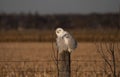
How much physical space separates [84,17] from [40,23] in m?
11.3

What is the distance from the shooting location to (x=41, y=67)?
15789 mm

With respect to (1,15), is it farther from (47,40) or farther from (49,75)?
(49,75)

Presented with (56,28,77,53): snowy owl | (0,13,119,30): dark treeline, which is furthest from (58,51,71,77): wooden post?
(0,13,119,30): dark treeline

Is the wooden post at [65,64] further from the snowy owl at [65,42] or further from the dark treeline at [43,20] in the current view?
the dark treeline at [43,20]

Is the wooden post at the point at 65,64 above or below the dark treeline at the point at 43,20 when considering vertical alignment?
below

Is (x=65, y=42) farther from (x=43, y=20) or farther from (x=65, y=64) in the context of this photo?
(x=43, y=20)

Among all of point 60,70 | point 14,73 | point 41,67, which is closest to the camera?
point 60,70

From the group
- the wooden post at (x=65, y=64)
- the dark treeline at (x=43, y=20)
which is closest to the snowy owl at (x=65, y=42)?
the wooden post at (x=65, y=64)

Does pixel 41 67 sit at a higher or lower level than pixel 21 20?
lower

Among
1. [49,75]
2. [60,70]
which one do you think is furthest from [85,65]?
[60,70]

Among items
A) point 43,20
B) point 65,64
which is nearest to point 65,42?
point 65,64

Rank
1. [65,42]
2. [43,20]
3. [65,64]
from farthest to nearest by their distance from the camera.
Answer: [43,20] → [65,42] → [65,64]

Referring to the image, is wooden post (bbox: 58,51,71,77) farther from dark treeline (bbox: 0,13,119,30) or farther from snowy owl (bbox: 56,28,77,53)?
dark treeline (bbox: 0,13,119,30)

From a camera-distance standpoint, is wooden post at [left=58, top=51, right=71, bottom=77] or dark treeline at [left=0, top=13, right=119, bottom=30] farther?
dark treeline at [left=0, top=13, right=119, bottom=30]
